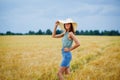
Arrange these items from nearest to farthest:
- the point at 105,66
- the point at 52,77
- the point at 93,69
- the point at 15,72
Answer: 1. the point at 52,77
2. the point at 15,72
3. the point at 93,69
4. the point at 105,66

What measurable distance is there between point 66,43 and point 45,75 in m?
1.03

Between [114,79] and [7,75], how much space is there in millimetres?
2439

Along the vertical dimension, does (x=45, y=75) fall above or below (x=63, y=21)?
below

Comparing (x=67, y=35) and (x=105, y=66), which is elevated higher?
(x=67, y=35)

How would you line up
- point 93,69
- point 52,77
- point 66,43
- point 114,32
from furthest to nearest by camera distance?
point 114,32 < point 93,69 < point 52,77 < point 66,43

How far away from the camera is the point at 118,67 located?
619cm

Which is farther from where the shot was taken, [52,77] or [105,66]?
[105,66]

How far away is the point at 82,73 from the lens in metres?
5.30

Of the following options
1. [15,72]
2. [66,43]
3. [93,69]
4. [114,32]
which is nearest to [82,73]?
[93,69]

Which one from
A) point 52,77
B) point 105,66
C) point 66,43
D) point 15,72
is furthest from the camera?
point 105,66

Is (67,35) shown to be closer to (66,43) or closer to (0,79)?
(66,43)

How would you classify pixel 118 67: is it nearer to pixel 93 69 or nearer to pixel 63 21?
pixel 93 69

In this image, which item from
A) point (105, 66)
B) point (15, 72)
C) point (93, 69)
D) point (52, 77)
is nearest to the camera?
point (52, 77)

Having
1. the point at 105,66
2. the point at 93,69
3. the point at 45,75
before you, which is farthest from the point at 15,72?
the point at 105,66
